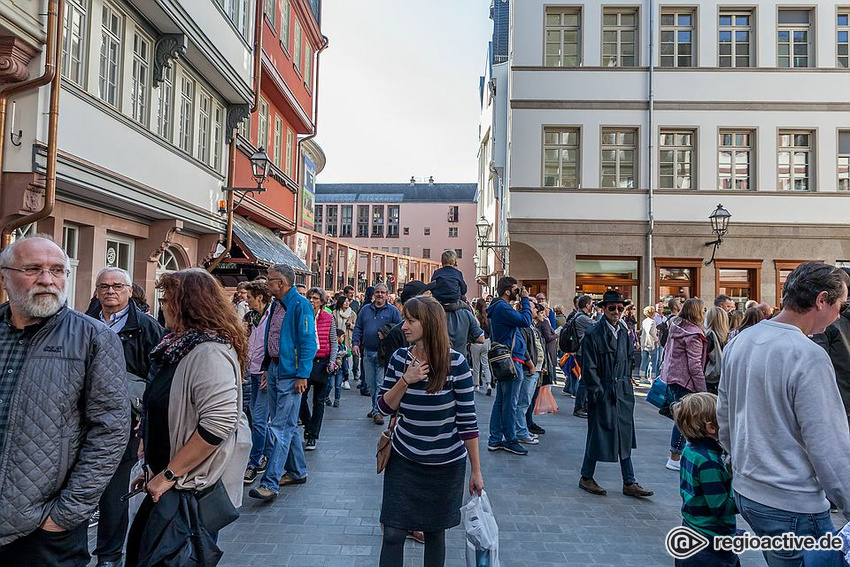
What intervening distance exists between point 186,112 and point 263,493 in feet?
29.4

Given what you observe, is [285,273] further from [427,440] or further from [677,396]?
[677,396]

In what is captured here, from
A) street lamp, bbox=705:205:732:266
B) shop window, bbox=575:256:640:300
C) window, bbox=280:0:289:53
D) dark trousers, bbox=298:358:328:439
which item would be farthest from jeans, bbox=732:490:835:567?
window, bbox=280:0:289:53

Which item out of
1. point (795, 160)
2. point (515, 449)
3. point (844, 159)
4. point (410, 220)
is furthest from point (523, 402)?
point (410, 220)

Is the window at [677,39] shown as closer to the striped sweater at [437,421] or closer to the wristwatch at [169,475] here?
the striped sweater at [437,421]

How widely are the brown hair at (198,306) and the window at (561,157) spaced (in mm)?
16641

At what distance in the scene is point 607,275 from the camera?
61.5 ft

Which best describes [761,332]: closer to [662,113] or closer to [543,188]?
[543,188]

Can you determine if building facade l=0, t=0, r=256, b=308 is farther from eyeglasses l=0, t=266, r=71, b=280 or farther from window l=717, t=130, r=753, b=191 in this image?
window l=717, t=130, r=753, b=191

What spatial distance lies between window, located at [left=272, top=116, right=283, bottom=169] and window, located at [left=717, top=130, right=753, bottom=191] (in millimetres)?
14014

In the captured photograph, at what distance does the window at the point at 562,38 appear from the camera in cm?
1872

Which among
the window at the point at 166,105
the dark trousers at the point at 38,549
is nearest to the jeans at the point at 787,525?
the dark trousers at the point at 38,549

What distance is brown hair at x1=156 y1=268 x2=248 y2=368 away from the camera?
2854 mm

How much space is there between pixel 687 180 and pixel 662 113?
2.30 m

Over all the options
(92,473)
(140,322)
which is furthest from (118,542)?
(92,473)
